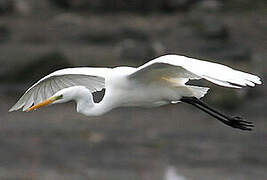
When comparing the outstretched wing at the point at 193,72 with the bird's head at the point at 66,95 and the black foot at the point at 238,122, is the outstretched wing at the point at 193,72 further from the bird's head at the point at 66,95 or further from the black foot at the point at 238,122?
the black foot at the point at 238,122

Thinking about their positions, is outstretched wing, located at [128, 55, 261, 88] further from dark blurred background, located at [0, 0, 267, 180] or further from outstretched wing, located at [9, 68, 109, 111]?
dark blurred background, located at [0, 0, 267, 180]

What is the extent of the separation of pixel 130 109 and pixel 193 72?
10.6 m

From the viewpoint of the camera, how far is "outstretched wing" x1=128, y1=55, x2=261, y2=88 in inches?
298

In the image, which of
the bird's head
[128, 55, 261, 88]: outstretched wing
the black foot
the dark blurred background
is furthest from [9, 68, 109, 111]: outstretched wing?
the dark blurred background

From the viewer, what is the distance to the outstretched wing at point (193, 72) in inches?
298

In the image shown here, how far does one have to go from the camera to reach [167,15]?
24.0m

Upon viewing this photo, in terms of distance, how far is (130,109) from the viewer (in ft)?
60.0

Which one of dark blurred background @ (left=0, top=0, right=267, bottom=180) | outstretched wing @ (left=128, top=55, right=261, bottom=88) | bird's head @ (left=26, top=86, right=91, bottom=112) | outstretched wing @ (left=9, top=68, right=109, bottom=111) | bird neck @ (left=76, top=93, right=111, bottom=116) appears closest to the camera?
outstretched wing @ (left=128, top=55, right=261, bottom=88)

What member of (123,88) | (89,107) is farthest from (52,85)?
(123,88)

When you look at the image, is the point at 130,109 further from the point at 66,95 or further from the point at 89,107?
the point at 66,95

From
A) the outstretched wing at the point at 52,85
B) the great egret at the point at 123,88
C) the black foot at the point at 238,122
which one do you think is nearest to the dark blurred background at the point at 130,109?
the black foot at the point at 238,122

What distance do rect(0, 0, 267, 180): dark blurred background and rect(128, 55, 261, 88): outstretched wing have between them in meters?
6.06

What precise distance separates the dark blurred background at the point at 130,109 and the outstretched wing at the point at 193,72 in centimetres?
606

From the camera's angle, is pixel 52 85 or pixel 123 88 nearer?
pixel 123 88
